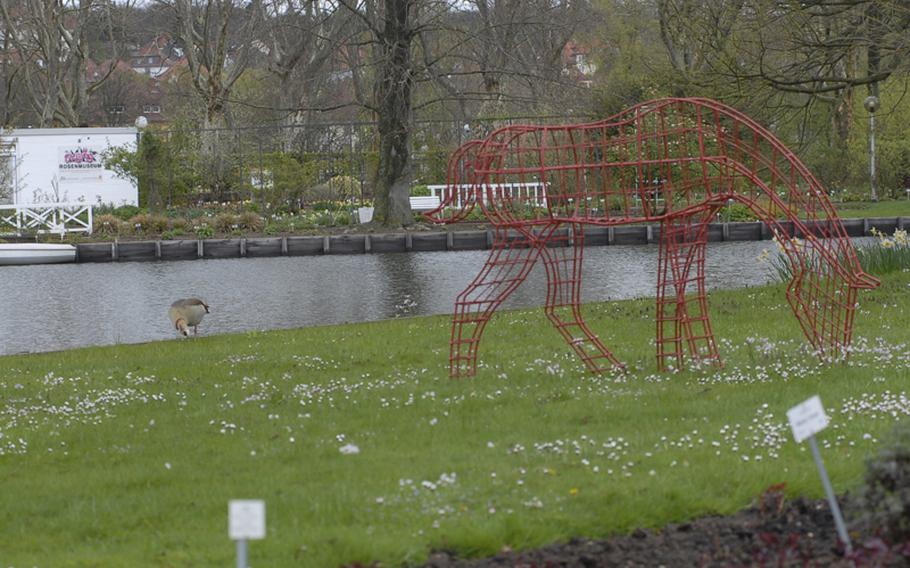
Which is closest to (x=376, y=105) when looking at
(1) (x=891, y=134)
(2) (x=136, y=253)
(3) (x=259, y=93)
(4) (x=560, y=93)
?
(4) (x=560, y=93)

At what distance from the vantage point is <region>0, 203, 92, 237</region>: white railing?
38.8m

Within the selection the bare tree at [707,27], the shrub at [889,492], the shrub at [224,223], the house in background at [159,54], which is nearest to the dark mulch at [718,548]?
the shrub at [889,492]

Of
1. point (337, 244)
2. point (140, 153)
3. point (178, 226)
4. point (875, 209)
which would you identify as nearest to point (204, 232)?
point (178, 226)

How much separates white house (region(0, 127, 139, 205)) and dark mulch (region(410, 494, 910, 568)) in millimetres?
44347

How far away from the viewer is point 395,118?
36.6 m

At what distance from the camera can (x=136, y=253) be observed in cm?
3497

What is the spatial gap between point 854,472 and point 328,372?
6.21m

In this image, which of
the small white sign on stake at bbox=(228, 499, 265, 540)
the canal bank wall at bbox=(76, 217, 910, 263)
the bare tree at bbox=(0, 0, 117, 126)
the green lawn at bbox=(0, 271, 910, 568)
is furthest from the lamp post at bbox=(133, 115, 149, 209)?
the small white sign on stake at bbox=(228, 499, 265, 540)

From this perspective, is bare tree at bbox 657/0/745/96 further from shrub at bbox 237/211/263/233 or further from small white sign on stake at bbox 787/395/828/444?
shrub at bbox 237/211/263/233

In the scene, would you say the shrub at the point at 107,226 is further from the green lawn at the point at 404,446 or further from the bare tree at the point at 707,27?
the green lawn at the point at 404,446

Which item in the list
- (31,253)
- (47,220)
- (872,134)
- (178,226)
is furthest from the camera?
(872,134)

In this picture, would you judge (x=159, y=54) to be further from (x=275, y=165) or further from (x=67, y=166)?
(x=275, y=165)

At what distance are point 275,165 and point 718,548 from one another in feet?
129

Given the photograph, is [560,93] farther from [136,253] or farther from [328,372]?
[328,372]
